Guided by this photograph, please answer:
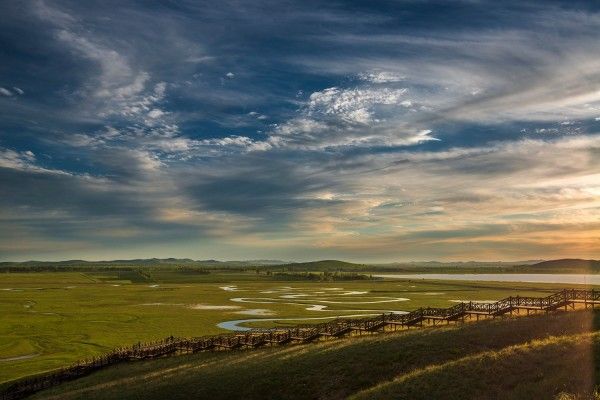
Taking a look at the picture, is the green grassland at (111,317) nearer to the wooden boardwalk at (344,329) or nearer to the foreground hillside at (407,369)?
the wooden boardwalk at (344,329)

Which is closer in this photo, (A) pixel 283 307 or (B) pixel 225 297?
(A) pixel 283 307

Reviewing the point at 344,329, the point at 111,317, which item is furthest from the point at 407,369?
the point at 111,317

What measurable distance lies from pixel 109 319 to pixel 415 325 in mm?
71277

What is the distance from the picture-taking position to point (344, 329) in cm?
5084

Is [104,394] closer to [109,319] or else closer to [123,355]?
[123,355]

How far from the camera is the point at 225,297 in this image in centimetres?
14762

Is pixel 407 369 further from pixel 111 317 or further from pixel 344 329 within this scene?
pixel 111 317

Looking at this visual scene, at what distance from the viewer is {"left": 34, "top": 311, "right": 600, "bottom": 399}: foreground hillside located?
83.4 ft

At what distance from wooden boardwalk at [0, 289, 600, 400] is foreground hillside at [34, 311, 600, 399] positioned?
3.35 m

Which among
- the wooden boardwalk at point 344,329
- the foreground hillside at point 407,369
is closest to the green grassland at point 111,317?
the wooden boardwalk at point 344,329

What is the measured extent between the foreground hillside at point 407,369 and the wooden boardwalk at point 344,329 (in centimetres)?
335

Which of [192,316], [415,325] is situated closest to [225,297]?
[192,316]

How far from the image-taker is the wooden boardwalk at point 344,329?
4434 centimetres

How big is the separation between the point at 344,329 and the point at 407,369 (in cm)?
1864
